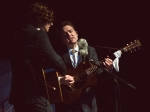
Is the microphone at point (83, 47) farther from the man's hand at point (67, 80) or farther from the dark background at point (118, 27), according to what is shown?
the dark background at point (118, 27)

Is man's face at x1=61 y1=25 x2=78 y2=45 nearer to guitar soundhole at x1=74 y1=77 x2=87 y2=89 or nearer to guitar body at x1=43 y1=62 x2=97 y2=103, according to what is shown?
guitar body at x1=43 y1=62 x2=97 y2=103

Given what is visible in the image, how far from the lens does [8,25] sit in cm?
353

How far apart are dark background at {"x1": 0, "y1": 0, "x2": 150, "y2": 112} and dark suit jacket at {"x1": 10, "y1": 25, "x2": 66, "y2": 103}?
4.77ft

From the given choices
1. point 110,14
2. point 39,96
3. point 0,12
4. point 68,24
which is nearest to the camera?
point 39,96

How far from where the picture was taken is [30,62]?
7.09 feet

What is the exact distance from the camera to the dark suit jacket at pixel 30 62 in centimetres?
212

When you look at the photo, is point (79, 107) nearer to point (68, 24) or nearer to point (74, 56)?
point (74, 56)

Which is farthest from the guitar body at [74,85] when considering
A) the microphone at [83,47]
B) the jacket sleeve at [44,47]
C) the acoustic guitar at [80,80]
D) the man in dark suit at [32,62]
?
the jacket sleeve at [44,47]

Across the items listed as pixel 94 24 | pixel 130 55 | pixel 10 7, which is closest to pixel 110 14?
pixel 94 24

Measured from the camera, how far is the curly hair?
7.55ft

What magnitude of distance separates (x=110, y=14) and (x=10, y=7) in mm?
1592

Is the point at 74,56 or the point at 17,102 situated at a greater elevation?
the point at 74,56

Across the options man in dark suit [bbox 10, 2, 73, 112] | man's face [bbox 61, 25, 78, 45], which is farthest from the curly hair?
man's face [bbox 61, 25, 78, 45]

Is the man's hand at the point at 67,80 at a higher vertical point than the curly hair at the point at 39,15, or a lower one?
lower
